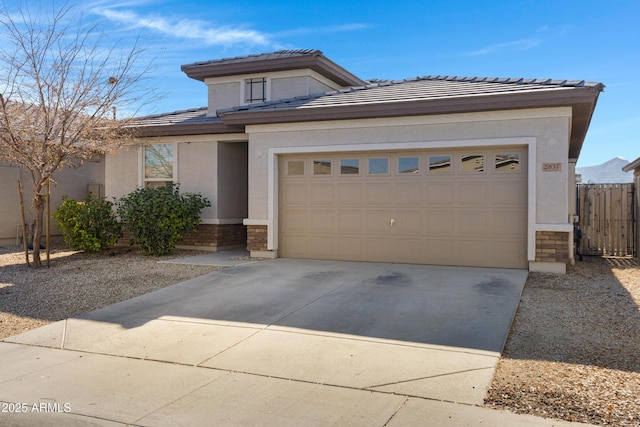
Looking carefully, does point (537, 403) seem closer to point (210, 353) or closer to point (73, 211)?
point (210, 353)

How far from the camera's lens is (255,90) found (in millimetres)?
15133

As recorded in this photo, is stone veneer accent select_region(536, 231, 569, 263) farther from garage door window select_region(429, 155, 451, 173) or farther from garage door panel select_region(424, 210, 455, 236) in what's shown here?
garage door window select_region(429, 155, 451, 173)

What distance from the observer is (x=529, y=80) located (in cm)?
1078

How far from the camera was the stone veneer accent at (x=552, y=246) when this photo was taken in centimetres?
991

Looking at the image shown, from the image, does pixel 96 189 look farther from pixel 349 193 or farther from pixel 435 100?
pixel 435 100

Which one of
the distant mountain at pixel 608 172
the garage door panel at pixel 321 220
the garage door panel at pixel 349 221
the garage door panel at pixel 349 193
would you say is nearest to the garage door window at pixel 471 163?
the garage door panel at pixel 349 193

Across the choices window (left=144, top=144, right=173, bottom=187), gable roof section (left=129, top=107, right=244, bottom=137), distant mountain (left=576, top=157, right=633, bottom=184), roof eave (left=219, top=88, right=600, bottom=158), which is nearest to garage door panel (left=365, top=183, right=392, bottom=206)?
roof eave (left=219, top=88, right=600, bottom=158)

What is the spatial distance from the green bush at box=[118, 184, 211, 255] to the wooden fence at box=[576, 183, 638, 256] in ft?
34.0

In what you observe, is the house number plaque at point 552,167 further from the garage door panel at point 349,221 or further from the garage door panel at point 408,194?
the garage door panel at point 349,221

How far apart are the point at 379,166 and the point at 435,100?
6.03 ft

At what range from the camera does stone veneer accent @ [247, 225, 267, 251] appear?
12223 mm

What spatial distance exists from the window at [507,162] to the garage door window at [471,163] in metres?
0.30

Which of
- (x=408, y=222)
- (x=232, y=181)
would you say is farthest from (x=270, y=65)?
(x=408, y=222)

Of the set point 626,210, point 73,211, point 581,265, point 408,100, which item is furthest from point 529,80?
point 73,211
